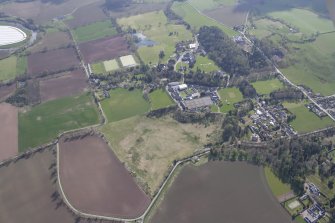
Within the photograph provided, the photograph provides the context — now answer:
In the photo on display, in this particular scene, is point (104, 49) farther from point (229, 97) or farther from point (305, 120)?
point (305, 120)

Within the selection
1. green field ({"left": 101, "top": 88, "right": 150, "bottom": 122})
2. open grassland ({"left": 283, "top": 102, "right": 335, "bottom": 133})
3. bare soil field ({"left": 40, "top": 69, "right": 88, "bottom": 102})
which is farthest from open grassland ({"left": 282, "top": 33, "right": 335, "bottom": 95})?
bare soil field ({"left": 40, "top": 69, "right": 88, "bottom": 102})

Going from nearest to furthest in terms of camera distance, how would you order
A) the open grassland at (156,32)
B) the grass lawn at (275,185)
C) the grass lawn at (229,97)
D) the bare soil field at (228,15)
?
the grass lawn at (275,185) → the grass lawn at (229,97) → the open grassland at (156,32) → the bare soil field at (228,15)

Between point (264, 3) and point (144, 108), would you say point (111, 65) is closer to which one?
point (144, 108)

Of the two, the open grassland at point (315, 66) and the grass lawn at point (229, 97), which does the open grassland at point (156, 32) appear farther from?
the open grassland at point (315, 66)

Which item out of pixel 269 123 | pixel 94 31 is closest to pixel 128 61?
pixel 94 31

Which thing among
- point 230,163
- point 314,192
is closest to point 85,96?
point 230,163

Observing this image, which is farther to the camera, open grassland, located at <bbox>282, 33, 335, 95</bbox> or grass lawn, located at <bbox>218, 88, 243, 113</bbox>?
open grassland, located at <bbox>282, 33, 335, 95</bbox>

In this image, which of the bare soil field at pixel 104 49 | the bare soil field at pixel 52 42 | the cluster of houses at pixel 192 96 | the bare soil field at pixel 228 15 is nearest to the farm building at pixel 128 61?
the bare soil field at pixel 104 49

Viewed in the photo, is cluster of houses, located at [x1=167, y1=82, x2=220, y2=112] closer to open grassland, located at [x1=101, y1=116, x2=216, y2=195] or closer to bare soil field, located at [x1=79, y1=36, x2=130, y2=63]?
open grassland, located at [x1=101, y1=116, x2=216, y2=195]
